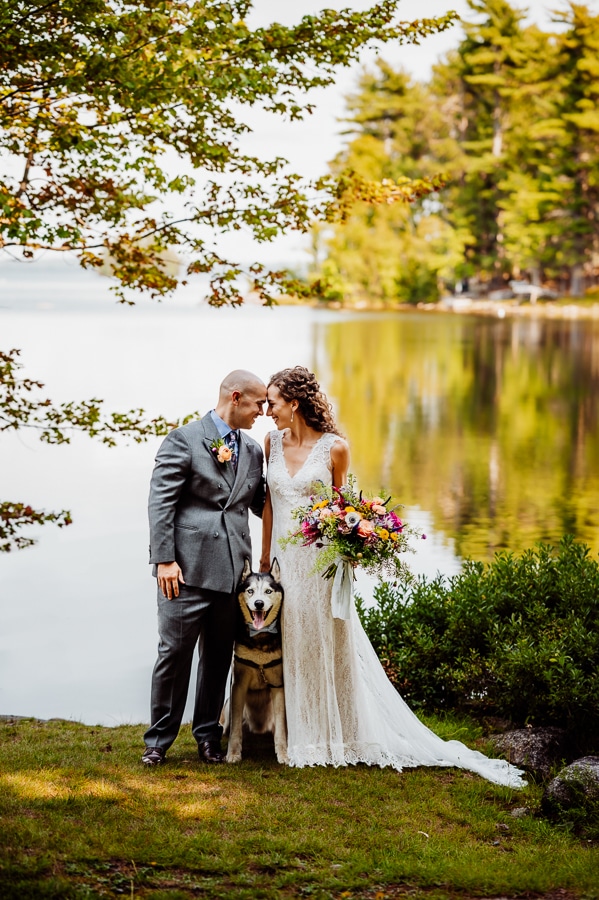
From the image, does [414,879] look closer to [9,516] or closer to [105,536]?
[9,516]

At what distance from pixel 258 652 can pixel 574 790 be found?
5.15 feet

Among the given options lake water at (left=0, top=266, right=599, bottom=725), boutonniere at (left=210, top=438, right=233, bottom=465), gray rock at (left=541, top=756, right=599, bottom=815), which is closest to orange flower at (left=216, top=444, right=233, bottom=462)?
boutonniere at (left=210, top=438, right=233, bottom=465)

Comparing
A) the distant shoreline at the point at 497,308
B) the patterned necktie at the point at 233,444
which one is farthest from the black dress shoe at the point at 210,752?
the distant shoreline at the point at 497,308

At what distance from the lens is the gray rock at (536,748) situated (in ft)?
16.9

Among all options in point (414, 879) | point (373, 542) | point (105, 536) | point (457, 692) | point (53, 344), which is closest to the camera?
point (414, 879)

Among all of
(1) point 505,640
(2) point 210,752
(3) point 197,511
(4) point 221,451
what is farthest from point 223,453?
(1) point 505,640

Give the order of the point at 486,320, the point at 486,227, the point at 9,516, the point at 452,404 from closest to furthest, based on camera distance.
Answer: the point at 9,516
the point at 452,404
the point at 486,320
the point at 486,227

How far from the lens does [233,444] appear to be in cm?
502

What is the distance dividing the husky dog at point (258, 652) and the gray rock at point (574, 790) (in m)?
1.29

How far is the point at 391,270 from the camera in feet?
→ 203

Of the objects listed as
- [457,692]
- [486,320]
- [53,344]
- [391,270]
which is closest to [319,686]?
[457,692]

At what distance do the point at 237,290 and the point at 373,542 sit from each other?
2.81 metres

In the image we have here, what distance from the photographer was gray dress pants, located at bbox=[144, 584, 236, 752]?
16.1ft

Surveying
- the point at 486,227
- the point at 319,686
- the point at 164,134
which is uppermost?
the point at 486,227
